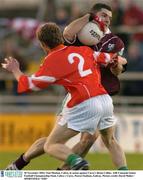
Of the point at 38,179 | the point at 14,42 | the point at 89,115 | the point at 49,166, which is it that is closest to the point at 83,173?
the point at 38,179

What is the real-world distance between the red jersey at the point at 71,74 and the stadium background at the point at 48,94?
318 inches

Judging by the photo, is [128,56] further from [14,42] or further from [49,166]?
[49,166]

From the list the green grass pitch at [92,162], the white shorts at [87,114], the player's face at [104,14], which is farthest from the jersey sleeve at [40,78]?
the green grass pitch at [92,162]

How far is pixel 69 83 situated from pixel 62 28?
9294 mm

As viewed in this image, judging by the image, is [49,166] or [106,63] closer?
[106,63]

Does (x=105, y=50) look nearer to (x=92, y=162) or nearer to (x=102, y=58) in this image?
(x=102, y=58)

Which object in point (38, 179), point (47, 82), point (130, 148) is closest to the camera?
point (38, 179)

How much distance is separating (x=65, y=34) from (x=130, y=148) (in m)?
8.73

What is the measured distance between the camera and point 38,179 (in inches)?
399

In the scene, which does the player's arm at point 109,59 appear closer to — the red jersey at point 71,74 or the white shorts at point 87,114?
the red jersey at point 71,74

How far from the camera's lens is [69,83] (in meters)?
11.2

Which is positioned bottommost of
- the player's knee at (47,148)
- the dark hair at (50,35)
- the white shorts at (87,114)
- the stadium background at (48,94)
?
the stadium background at (48,94)

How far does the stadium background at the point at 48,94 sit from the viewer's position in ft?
65.7

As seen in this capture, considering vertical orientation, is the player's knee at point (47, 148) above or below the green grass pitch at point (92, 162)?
above
